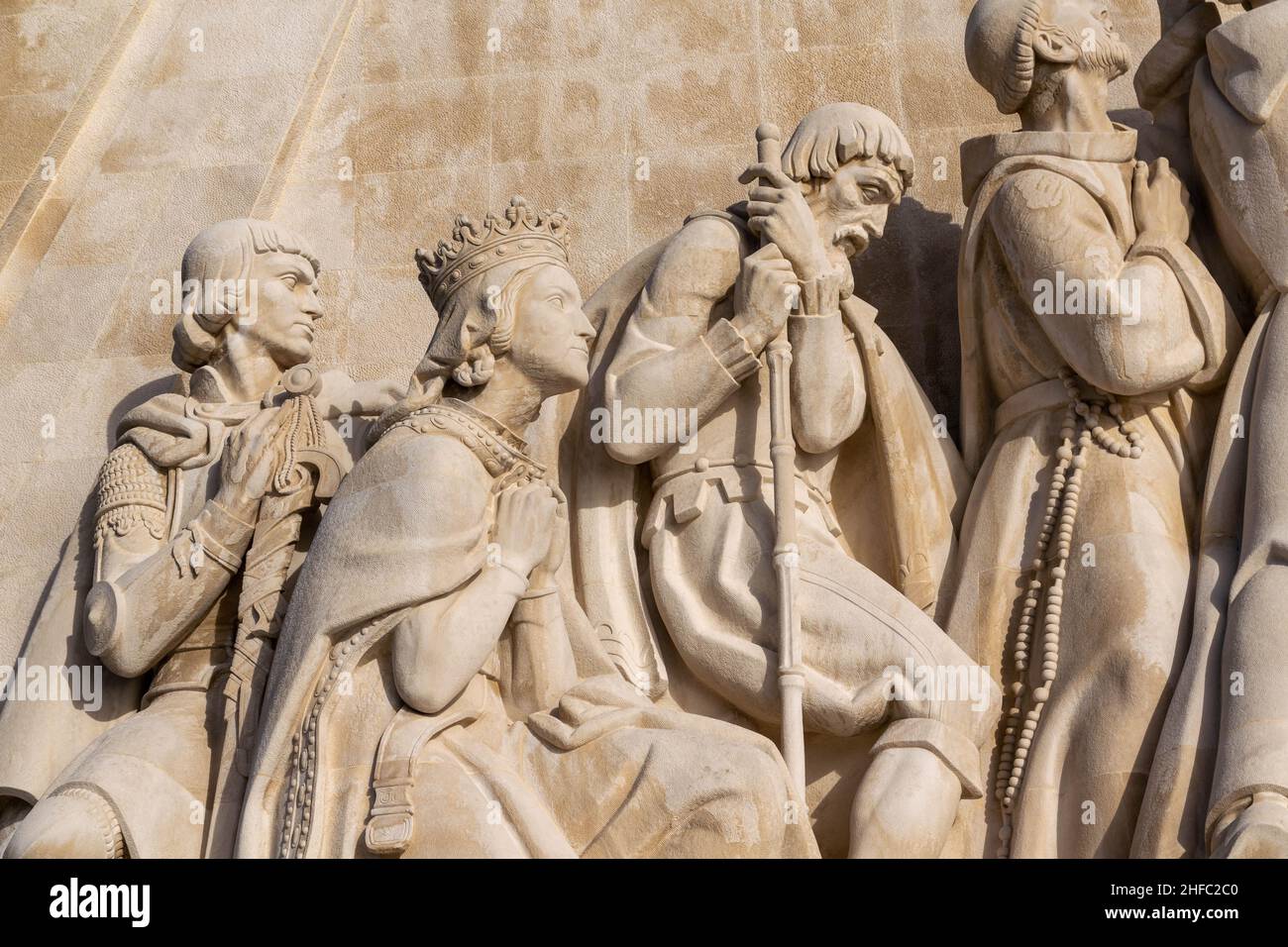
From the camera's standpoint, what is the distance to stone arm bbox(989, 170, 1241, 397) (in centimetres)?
792

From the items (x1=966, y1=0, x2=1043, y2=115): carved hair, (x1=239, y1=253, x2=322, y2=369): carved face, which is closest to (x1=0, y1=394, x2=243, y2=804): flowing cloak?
(x1=239, y1=253, x2=322, y2=369): carved face

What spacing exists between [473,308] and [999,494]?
1.72 metres

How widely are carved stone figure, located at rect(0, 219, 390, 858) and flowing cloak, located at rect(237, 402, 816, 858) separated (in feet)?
0.92

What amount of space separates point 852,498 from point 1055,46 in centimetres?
161

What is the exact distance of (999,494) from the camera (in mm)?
8023

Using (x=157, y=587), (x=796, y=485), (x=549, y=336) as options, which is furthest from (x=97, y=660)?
(x=796, y=485)

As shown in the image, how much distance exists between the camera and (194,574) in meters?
7.64

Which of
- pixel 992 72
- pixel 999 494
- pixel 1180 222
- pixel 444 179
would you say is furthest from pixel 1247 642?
pixel 444 179

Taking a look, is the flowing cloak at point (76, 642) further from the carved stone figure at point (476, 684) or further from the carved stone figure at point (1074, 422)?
the carved stone figure at point (1074, 422)

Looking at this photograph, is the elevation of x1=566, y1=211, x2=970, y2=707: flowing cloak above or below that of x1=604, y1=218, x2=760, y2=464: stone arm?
below

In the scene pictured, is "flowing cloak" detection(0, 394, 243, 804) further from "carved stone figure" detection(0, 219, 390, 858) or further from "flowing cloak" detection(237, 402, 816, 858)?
"flowing cloak" detection(237, 402, 816, 858)

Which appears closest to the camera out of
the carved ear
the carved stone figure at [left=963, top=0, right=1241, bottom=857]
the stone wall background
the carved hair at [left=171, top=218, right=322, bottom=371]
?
the carved stone figure at [left=963, top=0, right=1241, bottom=857]
